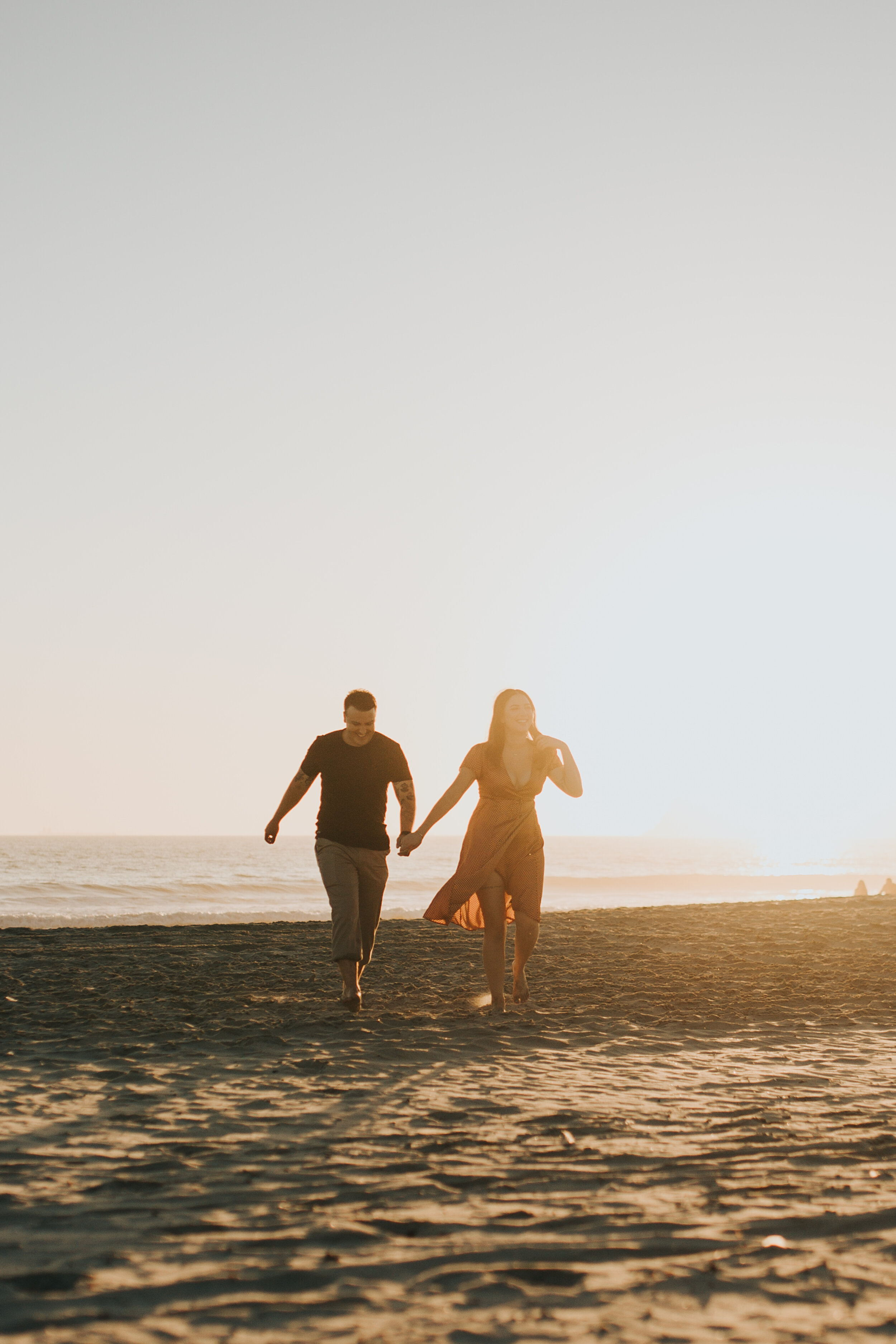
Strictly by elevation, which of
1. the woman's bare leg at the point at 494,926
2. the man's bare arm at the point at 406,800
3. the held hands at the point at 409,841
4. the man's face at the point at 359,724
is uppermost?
the man's face at the point at 359,724

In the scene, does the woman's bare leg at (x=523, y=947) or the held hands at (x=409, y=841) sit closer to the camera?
the held hands at (x=409, y=841)

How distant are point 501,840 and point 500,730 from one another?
2.25 ft

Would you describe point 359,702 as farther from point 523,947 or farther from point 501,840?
point 523,947

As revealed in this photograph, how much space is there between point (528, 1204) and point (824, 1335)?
98 centimetres

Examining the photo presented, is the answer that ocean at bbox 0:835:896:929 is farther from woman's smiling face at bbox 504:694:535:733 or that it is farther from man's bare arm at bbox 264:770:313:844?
woman's smiling face at bbox 504:694:535:733

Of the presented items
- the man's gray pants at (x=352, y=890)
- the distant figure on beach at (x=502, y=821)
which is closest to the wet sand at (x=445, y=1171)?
the man's gray pants at (x=352, y=890)

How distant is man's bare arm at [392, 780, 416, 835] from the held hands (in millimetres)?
104

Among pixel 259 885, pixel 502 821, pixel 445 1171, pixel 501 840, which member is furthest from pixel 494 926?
pixel 259 885

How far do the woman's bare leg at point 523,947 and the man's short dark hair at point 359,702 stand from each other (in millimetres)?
1637

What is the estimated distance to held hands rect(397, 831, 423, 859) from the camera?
6.42 metres

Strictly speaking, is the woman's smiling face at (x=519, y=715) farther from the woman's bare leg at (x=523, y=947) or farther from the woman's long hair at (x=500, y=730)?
the woman's bare leg at (x=523, y=947)

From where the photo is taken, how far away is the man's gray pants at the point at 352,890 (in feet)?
21.5

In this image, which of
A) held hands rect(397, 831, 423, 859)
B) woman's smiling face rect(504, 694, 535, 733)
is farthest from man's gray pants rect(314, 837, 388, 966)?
woman's smiling face rect(504, 694, 535, 733)

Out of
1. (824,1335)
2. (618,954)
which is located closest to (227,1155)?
(824,1335)
